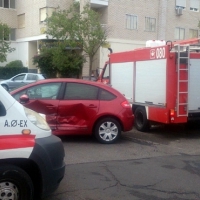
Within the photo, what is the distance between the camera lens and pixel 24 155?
491cm

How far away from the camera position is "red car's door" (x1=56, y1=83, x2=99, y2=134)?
9.84 m

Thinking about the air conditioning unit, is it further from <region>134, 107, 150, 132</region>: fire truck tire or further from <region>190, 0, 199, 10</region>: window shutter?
<region>134, 107, 150, 132</region>: fire truck tire

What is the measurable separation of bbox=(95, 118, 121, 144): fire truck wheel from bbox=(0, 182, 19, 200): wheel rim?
514 cm

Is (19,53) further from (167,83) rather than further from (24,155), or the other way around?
(24,155)

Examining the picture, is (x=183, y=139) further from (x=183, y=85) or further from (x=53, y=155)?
(x=53, y=155)

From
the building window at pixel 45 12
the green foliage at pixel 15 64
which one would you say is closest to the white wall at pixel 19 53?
the green foliage at pixel 15 64

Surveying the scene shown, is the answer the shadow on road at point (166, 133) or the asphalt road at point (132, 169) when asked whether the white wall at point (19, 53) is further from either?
the asphalt road at point (132, 169)

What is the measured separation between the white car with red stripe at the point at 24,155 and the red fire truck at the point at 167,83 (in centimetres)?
604

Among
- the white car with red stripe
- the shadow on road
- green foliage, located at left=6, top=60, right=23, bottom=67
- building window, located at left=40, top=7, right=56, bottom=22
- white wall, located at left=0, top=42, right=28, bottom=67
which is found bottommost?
the shadow on road

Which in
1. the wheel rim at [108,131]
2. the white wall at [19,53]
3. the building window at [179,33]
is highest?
the building window at [179,33]

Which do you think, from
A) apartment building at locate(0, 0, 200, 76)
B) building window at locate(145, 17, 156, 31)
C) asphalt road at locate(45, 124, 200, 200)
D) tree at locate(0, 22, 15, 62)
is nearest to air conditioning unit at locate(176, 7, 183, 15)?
apartment building at locate(0, 0, 200, 76)

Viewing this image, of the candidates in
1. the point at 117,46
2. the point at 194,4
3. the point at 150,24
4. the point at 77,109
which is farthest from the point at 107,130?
the point at 194,4

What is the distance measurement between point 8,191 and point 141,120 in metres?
7.76

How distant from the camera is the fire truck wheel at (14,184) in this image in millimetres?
4891
